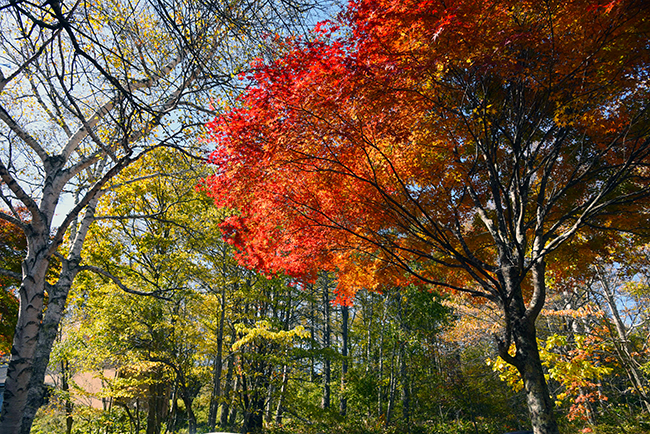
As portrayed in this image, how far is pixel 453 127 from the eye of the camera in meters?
4.95

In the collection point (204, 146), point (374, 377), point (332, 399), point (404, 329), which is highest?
point (204, 146)

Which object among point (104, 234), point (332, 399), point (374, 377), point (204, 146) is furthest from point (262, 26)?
point (332, 399)

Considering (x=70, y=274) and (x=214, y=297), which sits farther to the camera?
(x=214, y=297)

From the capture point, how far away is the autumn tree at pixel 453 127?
143 inches

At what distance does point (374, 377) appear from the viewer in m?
11.3

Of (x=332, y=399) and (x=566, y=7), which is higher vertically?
(x=566, y=7)

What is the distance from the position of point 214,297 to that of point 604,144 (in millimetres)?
10351

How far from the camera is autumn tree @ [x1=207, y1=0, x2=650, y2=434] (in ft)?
11.9

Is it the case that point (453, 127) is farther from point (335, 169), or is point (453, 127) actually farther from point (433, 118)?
point (335, 169)

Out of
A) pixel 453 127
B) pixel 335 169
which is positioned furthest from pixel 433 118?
pixel 335 169

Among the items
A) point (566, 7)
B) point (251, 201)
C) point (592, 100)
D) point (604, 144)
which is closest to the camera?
point (566, 7)

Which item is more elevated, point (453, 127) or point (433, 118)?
point (433, 118)

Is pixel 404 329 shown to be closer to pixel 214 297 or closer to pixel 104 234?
pixel 214 297

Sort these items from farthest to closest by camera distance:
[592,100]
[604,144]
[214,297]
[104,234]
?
1. [214,297]
2. [104,234]
3. [604,144]
4. [592,100]
